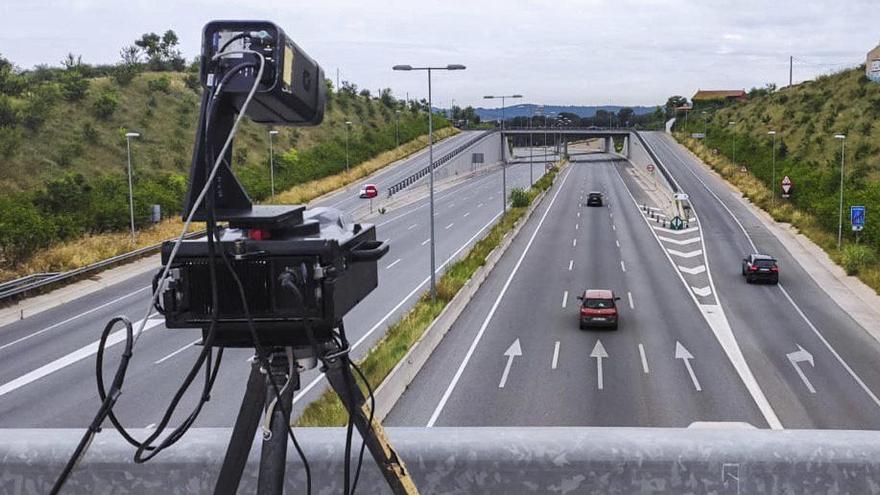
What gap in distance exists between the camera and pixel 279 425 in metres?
3.05

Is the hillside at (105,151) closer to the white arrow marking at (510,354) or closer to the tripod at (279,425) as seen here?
the white arrow marking at (510,354)

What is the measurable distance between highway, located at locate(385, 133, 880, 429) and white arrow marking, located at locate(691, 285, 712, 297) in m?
0.19

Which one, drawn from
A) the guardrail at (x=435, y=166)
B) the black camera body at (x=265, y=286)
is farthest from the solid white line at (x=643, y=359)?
the guardrail at (x=435, y=166)

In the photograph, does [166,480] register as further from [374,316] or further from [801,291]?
[801,291]

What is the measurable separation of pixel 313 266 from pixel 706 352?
949 inches

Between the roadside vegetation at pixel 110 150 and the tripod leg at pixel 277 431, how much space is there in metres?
36.3

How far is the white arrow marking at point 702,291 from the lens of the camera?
34156mm

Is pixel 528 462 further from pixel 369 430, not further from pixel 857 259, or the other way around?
pixel 857 259

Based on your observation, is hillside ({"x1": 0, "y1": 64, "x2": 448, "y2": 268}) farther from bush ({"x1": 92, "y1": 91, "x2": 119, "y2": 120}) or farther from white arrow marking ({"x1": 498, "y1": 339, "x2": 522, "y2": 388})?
white arrow marking ({"x1": 498, "y1": 339, "x2": 522, "y2": 388})

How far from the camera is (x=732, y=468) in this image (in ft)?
10.8

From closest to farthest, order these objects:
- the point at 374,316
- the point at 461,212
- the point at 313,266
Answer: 1. the point at 313,266
2. the point at 374,316
3. the point at 461,212

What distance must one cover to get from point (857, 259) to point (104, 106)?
66.5 metres

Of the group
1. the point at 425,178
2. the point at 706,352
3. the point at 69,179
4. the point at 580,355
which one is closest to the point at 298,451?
the point at 580,355

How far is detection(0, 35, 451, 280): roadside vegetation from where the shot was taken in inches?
1635
